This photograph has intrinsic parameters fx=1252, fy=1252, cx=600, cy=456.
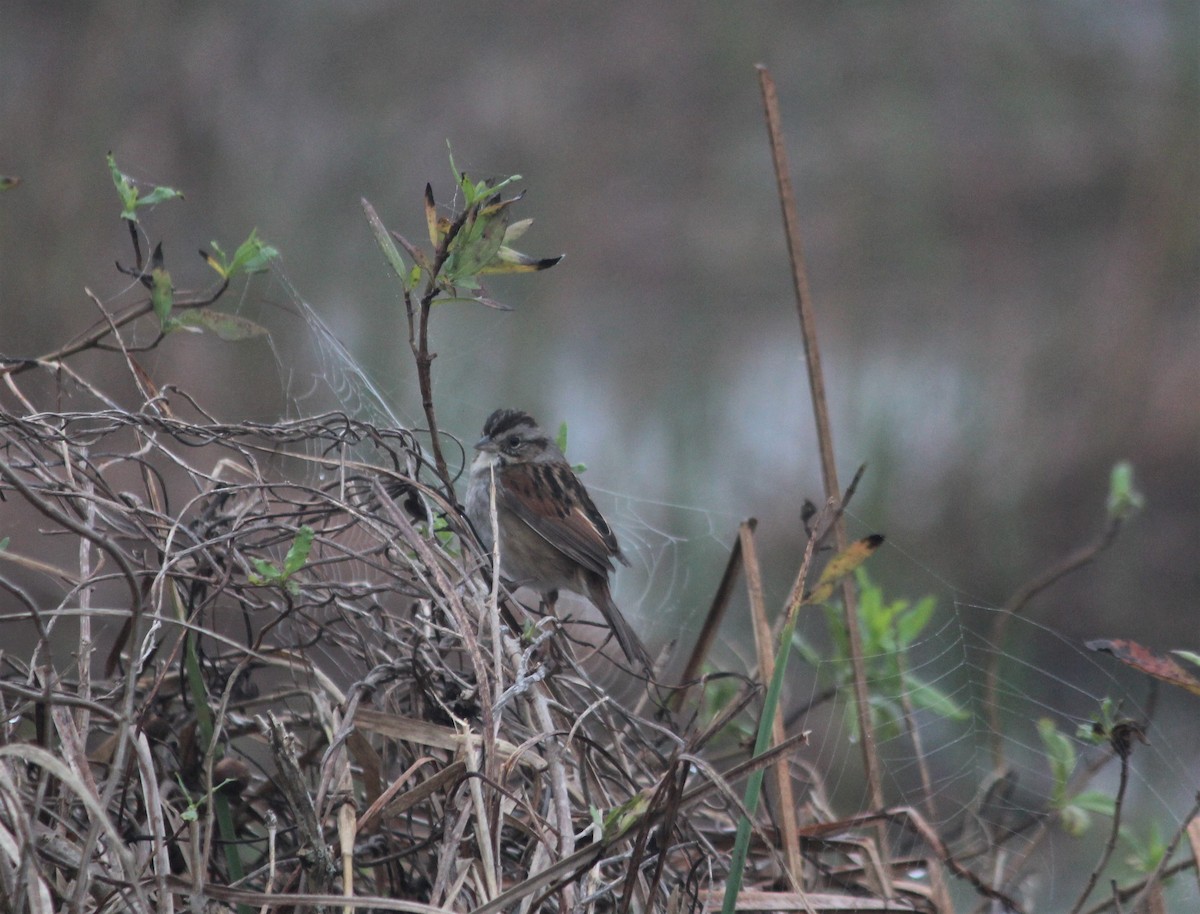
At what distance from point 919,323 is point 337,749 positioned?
751cm

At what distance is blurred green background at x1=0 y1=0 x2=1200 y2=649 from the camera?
6.65m

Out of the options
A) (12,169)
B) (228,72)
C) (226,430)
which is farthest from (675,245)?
(226,430)

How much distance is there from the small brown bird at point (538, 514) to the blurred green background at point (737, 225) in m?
0.63

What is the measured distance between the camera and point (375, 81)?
9.37 metres

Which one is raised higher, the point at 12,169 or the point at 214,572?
the point at 12,169

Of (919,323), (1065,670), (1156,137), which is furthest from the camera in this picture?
(1156,137)

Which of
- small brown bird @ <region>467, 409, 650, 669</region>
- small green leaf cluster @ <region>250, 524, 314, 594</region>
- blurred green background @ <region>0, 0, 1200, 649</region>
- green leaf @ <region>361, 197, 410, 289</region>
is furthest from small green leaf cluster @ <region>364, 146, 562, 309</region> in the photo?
blurred green background @ <region>0, 0, 1200, 649</region>

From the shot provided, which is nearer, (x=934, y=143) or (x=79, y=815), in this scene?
(x=79, y=815)

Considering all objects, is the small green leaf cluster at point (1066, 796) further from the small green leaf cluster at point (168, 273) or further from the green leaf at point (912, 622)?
the small green leaf cluster at point (168, 273)

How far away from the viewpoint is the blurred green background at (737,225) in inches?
262

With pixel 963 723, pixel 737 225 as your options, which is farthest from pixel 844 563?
pixel 737 225

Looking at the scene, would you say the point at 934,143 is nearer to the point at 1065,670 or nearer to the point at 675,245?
the point at 675,245

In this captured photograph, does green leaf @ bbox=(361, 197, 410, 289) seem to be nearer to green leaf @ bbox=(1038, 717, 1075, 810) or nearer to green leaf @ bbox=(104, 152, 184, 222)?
green leaf @ bbox=(104, 152, 184, 222)

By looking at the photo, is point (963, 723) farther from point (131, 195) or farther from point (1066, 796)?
point (131, 195)
